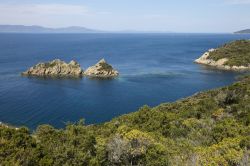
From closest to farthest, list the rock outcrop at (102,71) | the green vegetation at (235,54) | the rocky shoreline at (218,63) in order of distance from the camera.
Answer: the rock outcrop at (102,71), the rocky shoreline at (218,63), the green vegetation at (235,54)

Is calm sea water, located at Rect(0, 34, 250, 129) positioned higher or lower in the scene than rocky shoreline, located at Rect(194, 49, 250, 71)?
lower

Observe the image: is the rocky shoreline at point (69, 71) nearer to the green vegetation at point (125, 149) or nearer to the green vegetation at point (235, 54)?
the green vegetation at point (235, 54)

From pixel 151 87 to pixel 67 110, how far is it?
37.8 metres

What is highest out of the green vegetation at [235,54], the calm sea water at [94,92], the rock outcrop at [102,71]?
the green vegetation at [235,54]

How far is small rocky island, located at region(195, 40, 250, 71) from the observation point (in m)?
157

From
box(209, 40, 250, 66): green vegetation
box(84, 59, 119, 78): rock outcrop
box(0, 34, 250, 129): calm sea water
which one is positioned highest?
box(209, 40, 250, 66): green vegetation

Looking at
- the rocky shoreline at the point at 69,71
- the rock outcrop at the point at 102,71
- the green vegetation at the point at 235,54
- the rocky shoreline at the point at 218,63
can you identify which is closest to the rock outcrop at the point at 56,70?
the rocky shoreline at the point at 69,71

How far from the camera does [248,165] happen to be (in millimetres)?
20625

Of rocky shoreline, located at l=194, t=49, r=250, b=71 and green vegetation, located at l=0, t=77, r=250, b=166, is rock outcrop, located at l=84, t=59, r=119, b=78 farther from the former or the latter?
green vegetation, located at l=0, t=77, r=250, b=166

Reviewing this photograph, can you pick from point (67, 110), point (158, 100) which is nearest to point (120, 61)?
point (158, 100)

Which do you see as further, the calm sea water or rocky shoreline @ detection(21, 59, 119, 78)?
rocky shoreline @ detection(21, 59, 119, 78)

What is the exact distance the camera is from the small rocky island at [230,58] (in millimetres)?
156750

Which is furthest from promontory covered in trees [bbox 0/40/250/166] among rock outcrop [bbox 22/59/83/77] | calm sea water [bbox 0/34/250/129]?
rock outcrop [bbox 22/59/83/77]

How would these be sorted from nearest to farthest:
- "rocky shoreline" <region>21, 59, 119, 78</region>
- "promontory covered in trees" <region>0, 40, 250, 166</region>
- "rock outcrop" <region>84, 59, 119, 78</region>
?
"promontory covered in trees" <region>0, 40, 250, 166</region>, "rock outcrop" <region>84, 59, 119, 78</region>, "rocky shoreline" <region>21, 59, 119, 78</region>
